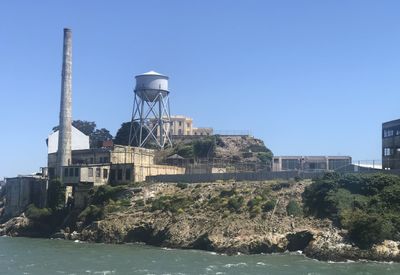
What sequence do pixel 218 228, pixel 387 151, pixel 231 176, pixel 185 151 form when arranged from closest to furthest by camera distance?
pixel 218 228 < pixel 231 176 < pixel 387 151 < pixel 185 151

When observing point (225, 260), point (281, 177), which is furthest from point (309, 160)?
point (225, 260)

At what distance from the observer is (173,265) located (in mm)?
57125

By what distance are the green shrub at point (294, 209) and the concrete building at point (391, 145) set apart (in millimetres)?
20385

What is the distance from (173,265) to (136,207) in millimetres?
28897

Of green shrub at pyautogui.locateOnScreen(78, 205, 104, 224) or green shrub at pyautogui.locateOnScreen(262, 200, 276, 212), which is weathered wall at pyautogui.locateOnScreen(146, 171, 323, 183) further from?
green shrub at pyautogui.locateOnScreen(78, 205, 104, 224)

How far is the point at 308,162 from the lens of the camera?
126m

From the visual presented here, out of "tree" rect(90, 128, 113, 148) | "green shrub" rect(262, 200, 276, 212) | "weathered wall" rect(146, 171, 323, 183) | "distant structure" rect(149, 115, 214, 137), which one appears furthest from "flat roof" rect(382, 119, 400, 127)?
"tree" rect(90, 128, 113, 148)

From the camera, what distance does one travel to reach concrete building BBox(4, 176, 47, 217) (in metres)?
99.1

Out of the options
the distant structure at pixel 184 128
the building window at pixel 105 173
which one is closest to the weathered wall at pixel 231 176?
the building window at pixel 105 173

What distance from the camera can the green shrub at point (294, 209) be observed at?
73.0 meters

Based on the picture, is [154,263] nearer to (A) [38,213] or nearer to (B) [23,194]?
(A) [38,213]

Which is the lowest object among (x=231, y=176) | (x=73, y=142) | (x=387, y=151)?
(x=231, y=176)

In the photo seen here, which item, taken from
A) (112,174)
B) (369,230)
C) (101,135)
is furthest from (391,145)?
(101,135)

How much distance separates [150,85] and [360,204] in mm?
60613
